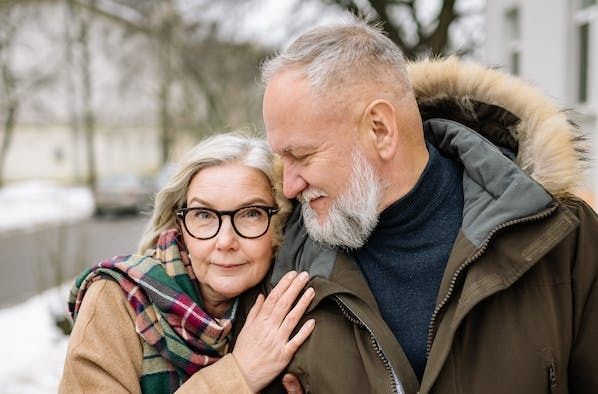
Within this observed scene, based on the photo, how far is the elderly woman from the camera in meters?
2.03

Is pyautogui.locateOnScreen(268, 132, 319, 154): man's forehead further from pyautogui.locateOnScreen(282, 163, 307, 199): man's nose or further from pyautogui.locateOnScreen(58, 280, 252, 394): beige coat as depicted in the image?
pyautogui.locateOnScreen(58, 280, 252, 394): beige coat

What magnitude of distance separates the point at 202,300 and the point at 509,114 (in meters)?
1.21

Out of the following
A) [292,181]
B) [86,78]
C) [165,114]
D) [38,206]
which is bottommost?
[38,206]

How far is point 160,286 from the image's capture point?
2.15 meters

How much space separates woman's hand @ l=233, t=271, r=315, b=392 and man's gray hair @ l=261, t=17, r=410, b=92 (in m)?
0.63

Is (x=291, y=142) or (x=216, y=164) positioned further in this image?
(x=216, y=164)

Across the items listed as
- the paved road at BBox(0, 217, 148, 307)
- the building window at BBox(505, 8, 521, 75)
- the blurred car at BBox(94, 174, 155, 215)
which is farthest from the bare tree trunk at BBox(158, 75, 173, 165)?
the building window at BBox(505, 8, 521, 75)

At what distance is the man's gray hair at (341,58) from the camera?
196 cm

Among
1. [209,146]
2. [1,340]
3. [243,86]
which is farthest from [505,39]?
[243,86]

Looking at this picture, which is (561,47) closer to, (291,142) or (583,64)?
(583,64)

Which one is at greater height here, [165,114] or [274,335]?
[274,335]

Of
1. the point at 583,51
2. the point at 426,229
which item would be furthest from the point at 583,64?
the point at 426,229

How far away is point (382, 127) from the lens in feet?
6.60

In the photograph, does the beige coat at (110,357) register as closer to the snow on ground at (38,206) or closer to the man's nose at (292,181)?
the man's nose at (292,181)
